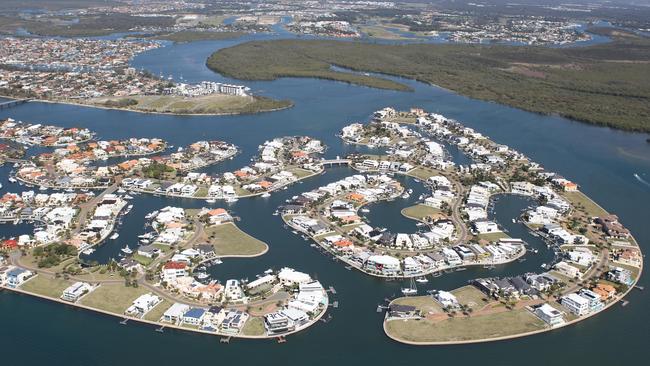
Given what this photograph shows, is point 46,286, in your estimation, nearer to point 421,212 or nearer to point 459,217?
point 421,212

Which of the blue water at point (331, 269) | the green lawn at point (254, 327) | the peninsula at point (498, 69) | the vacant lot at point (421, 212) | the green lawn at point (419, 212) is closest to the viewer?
the blue water at point (331, 269)

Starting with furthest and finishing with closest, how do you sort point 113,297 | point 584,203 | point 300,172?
point 300,172 < point 584,203 < point 113,297

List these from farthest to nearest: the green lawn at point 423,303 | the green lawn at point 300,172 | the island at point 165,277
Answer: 1. the green lawn at point 300,172
2. the green lawn at point 423,303
3. the island at point 165,277

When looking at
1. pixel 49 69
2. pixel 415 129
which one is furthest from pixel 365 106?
pixel 49 69

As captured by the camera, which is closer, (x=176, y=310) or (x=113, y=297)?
(x=176, y=310)

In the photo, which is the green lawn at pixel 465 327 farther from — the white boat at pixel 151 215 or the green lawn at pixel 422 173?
the green lawn at pixel 422 173

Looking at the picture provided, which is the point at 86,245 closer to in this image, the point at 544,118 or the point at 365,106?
the point at 365,106

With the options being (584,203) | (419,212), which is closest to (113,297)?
(419,212)

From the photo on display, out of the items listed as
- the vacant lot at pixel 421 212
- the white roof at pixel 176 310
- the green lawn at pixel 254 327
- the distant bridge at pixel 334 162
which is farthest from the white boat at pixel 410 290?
the distant bridge at pixel 334 162
